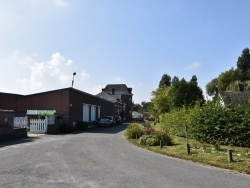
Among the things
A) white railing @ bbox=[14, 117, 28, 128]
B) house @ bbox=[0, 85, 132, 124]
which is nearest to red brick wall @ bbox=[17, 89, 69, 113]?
house @ bbox=[0, 85, 132, 124]

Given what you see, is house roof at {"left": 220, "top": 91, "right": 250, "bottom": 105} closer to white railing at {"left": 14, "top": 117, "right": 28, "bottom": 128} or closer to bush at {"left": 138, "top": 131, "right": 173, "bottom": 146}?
bush at {"left": 138, "top": 131, "right": 173, "bottom": 146}

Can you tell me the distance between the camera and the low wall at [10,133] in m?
18.2

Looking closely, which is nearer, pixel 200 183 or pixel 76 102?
pixel 200 183

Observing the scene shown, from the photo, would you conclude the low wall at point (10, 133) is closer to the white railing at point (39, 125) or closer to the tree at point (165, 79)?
the white railing at point (39, 125)

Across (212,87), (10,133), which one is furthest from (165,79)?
(10,133)

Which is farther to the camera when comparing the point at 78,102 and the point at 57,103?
the point at 78,102

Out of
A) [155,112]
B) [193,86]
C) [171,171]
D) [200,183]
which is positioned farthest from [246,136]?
[155,112]

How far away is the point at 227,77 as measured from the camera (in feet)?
238

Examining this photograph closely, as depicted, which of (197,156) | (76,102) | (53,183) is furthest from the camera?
(76,102)

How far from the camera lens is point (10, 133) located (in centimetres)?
1898

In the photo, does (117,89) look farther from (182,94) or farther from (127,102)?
(182,94)

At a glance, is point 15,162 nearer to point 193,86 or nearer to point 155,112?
point 193,86

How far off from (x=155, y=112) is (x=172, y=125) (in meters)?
24.8

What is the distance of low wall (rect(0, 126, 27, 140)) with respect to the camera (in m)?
18.2
